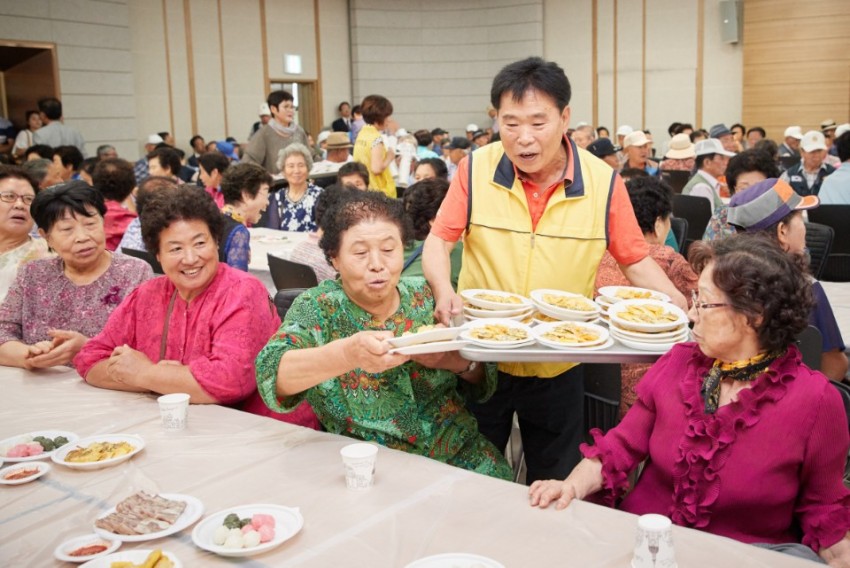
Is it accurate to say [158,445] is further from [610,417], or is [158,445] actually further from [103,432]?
[610,417]

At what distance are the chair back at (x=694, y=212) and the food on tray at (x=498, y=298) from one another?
3588 millimetres

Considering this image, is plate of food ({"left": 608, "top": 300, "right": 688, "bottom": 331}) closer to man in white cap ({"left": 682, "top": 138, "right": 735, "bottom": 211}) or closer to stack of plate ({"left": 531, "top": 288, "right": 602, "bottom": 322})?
stack of plate ({"left": 531, "top": 288, "right": 602, "bottom": 322})

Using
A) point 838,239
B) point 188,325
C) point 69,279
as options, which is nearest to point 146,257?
point 69,279

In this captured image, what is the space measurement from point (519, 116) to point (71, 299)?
5.82ft

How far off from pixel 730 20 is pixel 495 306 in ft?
40.6

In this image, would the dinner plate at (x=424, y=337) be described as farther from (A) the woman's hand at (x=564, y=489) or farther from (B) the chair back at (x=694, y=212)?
(B) the chair back at (x=694, y=212)

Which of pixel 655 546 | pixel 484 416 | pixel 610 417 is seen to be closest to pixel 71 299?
pixel 484 416

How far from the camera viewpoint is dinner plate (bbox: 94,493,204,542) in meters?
1.46

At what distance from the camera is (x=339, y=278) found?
85.7 inches

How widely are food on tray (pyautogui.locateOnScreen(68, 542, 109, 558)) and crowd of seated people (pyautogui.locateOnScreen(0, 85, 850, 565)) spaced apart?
58 cm

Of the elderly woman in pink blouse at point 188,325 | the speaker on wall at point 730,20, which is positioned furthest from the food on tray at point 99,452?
the speaker on wall at point 730,20

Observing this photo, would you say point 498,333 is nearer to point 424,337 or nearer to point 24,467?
point 424,337

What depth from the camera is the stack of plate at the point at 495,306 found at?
2.20 metres

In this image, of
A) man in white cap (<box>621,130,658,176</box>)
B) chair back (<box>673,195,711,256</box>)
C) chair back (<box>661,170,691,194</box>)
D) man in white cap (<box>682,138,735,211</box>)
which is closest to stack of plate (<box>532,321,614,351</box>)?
chair back (<box>673,195,711,256</box>)
